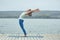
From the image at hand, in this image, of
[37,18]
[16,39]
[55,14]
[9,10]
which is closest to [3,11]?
[9,10]

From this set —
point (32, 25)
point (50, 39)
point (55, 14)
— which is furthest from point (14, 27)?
point (50, 39)

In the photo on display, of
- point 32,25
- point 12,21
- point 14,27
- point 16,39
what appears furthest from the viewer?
point 12,21

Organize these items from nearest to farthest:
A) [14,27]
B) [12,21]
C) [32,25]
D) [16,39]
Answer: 1. [16,39]
2. [14,27]
3. [32,25]
4. [12,21]

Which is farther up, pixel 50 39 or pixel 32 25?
pixel 50 39

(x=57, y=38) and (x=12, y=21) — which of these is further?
(x=12, y=21)

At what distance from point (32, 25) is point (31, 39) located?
5.10 metres

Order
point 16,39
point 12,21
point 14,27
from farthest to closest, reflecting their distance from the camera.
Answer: point 12,21, point 14,27, point 16,39

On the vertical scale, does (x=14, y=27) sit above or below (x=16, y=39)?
below

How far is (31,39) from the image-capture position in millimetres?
9391

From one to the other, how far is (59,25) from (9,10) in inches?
133

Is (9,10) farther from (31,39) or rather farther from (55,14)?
(31,39)

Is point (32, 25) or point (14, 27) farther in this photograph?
point (32, 25)

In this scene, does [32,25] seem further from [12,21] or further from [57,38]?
[57,38]

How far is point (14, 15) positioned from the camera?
15664mm
